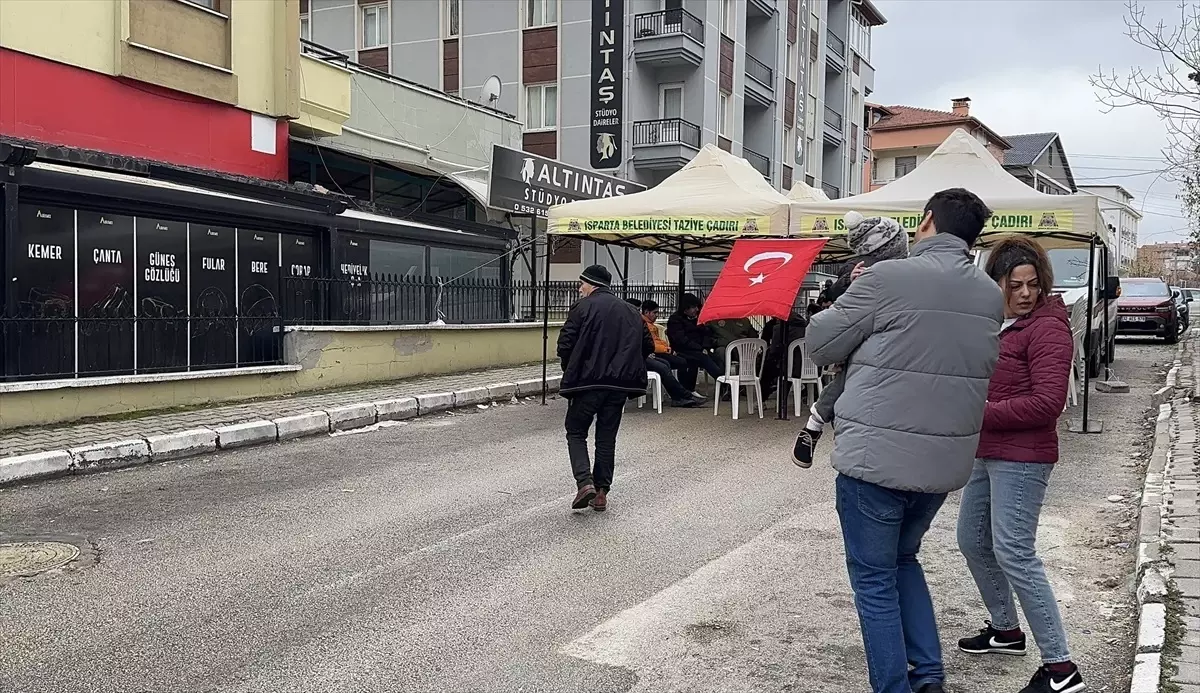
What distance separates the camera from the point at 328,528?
657cm

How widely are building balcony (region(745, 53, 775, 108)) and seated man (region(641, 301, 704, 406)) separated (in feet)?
67.1

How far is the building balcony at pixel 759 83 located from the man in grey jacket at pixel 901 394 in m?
29.7

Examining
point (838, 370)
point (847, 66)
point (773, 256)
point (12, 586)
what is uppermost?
point (847, 66)

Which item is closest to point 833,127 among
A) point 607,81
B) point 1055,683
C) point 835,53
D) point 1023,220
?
point 835,53

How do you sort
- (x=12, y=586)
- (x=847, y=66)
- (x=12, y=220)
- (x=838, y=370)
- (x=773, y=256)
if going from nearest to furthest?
1. (x=838, y=370)
2. (x=12, y=586)
3. (x=12, y=220)
4. (x=773, y=256)
5. (x=847, y=66)

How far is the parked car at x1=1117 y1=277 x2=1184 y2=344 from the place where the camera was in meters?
24.0

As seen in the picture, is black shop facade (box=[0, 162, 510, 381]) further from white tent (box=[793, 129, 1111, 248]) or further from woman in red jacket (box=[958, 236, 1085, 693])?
woman in red jacket (box=[958, 236, 1085, 693])

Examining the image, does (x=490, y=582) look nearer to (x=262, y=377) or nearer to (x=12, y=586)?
(x=12, y=586)

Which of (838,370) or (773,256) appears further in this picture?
(773,256)

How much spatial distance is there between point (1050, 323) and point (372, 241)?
12624mm

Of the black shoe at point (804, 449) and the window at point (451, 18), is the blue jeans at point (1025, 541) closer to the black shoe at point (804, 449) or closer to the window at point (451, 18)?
the black shoe at point (804, 449)

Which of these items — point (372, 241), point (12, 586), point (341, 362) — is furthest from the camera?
point (372, 241)

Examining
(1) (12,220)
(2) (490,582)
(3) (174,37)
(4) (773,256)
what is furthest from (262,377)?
(2) (490,582)

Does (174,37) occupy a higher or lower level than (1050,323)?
higher
